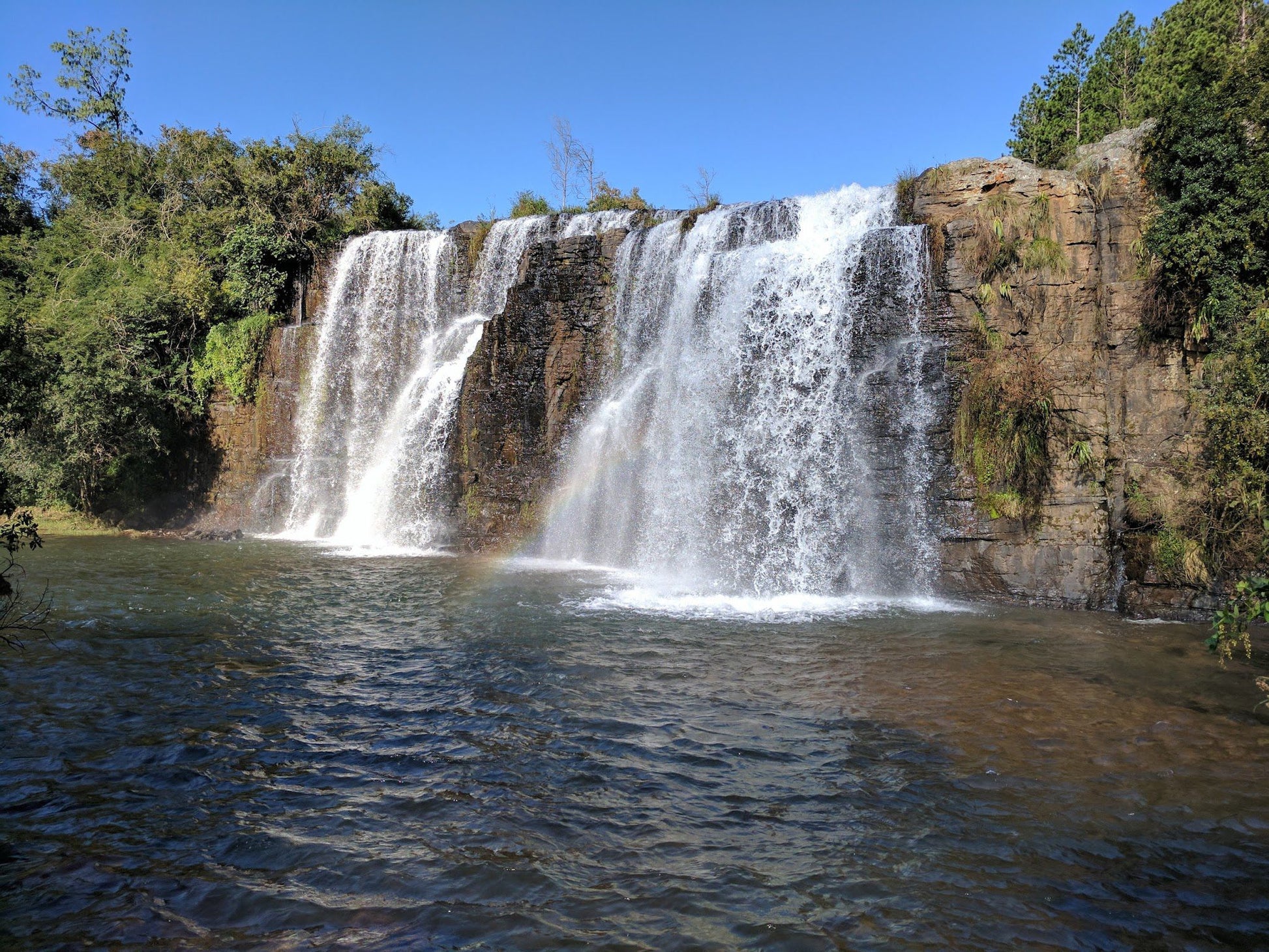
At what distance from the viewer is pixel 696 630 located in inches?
426

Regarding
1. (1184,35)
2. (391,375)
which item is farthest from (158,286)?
(1184,35)

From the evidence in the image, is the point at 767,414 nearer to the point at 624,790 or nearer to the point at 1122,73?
the point at 624,790

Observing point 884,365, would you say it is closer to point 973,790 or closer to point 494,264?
point 973,790

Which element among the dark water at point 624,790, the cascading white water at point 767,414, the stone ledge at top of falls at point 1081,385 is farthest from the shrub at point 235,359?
the stone ledge at top of falls at point 1081,385

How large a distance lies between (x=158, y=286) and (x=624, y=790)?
2357 cm

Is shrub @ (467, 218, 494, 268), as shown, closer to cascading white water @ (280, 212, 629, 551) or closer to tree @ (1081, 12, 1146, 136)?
cascading white water @ (280, 212, 629, 551)

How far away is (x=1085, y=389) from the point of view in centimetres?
1338

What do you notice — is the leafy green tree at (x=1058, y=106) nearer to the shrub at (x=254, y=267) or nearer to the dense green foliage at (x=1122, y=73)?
the dense green foliage at (x=1122, y=73)

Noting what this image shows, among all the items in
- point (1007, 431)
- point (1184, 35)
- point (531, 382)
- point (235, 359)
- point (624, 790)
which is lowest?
point (624, 790)

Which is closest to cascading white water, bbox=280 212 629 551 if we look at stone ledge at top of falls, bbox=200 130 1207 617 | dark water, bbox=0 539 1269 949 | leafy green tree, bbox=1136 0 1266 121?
dark water, bbox=0 539 1269 949

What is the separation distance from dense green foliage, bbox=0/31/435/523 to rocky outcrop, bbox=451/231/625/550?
29.6ft

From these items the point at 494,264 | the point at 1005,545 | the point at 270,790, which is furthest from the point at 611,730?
the point at 494,264

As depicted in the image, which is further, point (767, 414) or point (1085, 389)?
point (767, 414)

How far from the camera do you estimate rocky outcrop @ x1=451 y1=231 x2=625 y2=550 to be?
17.8 meters
